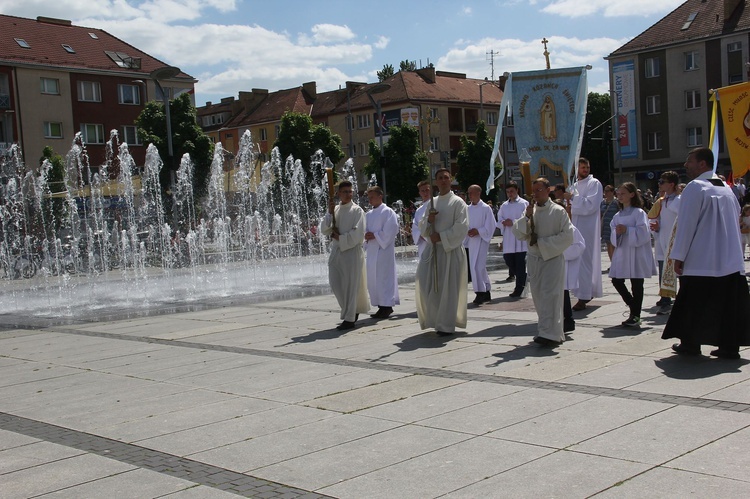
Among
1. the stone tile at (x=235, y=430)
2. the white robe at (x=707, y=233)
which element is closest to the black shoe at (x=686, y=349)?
the white robe at (x=707, y=233)

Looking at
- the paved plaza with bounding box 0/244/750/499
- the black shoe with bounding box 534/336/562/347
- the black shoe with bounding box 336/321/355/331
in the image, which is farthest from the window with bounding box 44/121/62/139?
the black shoe with bounding box 534/336/562/347

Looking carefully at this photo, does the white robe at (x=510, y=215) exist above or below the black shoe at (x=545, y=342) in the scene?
above

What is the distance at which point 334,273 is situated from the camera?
1158 cm

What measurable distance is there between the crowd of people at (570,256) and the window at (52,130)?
44.7 meters

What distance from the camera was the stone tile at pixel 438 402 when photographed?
636 cm

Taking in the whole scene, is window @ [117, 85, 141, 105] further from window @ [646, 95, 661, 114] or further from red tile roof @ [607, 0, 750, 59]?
window @ [646, 95, 661, 114]

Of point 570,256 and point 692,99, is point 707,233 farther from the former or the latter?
point 692,99

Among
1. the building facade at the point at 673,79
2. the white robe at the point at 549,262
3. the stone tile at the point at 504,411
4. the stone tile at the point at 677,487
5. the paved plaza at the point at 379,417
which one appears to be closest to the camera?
the stone tile at the point at 677,487

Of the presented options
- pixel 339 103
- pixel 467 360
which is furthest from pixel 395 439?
pixel 339 103

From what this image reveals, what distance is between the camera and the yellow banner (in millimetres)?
14203

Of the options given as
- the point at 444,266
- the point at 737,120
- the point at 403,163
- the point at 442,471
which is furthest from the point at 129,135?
the point at 442,471

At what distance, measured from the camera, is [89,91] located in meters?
55.2

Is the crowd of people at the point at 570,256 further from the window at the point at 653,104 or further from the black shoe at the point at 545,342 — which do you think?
the window at the point at 653,104

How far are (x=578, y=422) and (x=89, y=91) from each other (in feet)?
178
